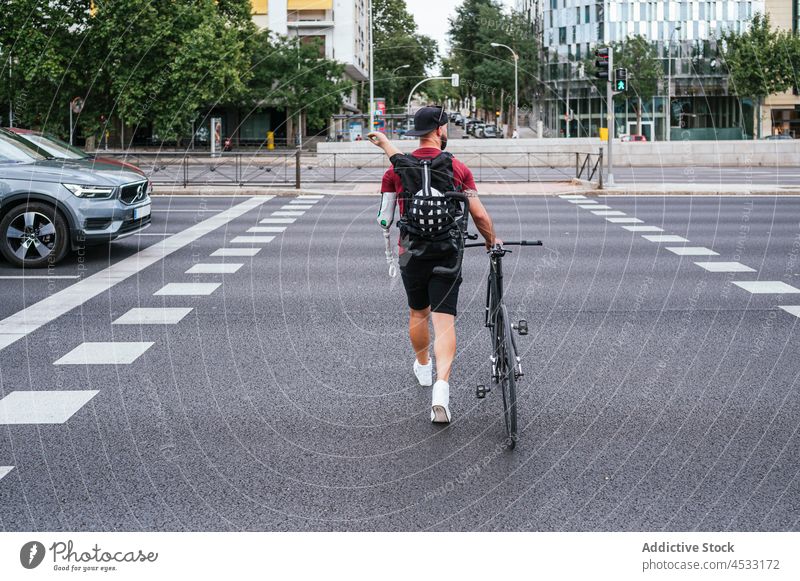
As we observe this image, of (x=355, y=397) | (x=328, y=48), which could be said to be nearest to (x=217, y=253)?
(x=355, y=397)

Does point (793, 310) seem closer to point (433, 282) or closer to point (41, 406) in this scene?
point (433, 282)

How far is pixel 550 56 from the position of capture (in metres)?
93.1

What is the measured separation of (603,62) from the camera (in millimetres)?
29812

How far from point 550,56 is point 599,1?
588 cm

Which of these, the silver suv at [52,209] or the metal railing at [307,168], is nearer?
the silver suv at [52,209]

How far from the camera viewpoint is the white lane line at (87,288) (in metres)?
10.1

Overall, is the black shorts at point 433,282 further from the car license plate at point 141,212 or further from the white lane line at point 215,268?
the car license plate at point 141,212

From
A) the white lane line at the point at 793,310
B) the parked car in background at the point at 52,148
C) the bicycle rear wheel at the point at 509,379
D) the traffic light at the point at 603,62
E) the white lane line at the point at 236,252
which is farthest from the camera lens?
the traffic light at the point at 603,62

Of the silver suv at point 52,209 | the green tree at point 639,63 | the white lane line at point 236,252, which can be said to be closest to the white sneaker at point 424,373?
the silver suv at point 52,209

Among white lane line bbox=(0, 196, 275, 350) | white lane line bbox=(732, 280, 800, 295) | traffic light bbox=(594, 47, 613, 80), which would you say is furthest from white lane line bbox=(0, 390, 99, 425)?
traffic light bbox=(594, 47, 613, 80)

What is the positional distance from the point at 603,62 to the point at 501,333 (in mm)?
24437

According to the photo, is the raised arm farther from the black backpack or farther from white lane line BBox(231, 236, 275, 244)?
white lane line BBox(231, 236, 275, 244)

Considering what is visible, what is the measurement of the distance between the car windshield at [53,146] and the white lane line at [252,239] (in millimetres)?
2550
